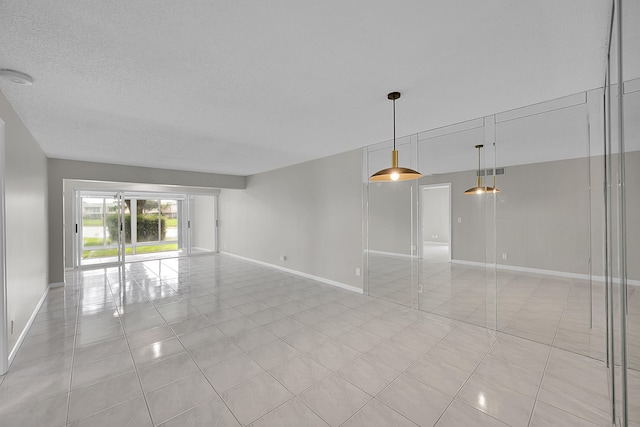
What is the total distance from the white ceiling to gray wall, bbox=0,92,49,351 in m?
0.30

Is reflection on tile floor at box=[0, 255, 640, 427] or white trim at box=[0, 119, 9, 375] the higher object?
white trim at box=[0, 119, 9, 375]

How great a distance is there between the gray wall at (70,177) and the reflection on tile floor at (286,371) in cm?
179

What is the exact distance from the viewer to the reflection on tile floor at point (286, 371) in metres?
1.77

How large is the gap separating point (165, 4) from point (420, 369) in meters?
3.21

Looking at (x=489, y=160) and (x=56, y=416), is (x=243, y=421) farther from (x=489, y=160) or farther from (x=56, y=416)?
(x=489, y=160)

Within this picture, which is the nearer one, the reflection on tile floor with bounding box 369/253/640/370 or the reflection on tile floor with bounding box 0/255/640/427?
the reflection on tile floor with bounding box 0/255/640/427

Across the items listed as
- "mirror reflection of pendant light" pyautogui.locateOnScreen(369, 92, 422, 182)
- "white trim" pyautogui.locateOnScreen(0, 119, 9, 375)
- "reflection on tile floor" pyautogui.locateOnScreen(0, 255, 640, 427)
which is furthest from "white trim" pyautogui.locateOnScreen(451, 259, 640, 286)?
"white trim" pyautogui.locateOnScreen(0, 119, 9, 375)

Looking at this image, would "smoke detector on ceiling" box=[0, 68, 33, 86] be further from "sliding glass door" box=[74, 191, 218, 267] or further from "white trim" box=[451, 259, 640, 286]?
"sliding glass door" box=[74, 191, 218, 267]

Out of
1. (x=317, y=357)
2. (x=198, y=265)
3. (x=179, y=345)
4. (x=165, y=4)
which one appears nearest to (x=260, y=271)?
(x=198, y=265)

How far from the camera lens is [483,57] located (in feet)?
6.22

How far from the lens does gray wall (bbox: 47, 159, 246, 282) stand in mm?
4988

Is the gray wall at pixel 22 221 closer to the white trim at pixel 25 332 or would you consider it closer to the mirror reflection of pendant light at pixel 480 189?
the white trim at pixel 25 332

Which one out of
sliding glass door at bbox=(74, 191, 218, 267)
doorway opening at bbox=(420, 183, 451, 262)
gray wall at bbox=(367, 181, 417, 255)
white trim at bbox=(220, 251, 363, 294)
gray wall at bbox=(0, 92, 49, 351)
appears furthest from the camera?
sliding glass door at bbox=(74, 191, 218, 267)

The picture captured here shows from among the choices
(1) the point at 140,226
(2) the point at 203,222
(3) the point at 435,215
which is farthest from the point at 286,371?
(1) the point at 140,226
